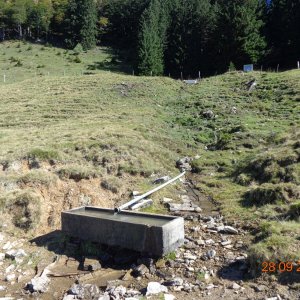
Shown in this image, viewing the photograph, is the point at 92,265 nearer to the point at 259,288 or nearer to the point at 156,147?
A: the point at 259,288

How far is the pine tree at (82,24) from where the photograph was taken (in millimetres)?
79438

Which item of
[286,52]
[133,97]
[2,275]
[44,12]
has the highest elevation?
[44,12]

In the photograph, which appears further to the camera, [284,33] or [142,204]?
[284,33]

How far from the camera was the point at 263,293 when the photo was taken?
8.09m

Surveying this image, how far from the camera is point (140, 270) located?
31.6 ft

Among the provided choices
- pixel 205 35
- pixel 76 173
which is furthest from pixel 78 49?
pixel 76 173

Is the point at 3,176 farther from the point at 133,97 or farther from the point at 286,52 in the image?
the point at 286,52

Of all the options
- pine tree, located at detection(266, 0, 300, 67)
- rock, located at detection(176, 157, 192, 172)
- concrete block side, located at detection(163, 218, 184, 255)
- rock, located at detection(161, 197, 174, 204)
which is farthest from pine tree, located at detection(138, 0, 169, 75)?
concrete block side, located at detection(163, 218, 184, 255)

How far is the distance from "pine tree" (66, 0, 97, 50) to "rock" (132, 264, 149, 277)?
7312 centimetres

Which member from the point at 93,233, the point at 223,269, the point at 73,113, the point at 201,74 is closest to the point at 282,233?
the point at 223,269

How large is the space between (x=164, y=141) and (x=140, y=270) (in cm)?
1449

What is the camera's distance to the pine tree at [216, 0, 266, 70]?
51344mm

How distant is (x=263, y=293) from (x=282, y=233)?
2466 mm

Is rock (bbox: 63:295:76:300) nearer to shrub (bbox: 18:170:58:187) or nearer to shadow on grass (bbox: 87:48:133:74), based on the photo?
shrub (bbox: 18:170:58:187)
